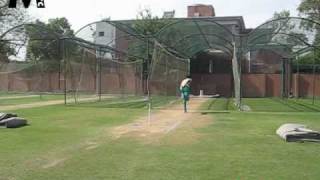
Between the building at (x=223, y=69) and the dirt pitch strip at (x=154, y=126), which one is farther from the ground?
the building at (x=223, y=69)

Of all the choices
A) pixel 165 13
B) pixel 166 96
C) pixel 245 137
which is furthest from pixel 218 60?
pixel 245 137

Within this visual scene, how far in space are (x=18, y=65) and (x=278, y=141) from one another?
143ft

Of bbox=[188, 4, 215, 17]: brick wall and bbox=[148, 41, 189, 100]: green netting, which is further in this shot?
bbox=[188, 4, 215, 17]: brick wall

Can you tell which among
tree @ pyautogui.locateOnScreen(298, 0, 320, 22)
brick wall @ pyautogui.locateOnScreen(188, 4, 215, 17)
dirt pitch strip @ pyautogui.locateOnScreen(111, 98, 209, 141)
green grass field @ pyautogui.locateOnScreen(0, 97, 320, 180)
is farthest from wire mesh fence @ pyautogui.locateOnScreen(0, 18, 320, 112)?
brick wall @ pyautogui.locateOnScreen(188, 4, 215, 17)

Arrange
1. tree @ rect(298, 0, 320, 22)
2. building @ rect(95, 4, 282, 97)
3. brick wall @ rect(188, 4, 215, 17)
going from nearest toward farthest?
1. building @ rect(95, 4, 282, 97)
2. tree @ rect(298, 0, 320, 22)
3. brick wall @ rect(188, 4, 215, 17)

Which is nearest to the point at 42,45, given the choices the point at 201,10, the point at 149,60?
the point at 149,60

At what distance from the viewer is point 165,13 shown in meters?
71.6

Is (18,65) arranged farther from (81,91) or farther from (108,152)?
(108,152)

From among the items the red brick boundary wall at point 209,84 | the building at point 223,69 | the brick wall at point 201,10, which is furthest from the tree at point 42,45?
the brick wall at point 201,10

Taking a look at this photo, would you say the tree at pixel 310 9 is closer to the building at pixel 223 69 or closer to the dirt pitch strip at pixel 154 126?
the building at pixel 223 69

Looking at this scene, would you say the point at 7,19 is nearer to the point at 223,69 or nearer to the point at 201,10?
the point at 223,69

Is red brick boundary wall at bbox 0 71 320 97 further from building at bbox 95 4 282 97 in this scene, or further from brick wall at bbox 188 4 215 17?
brick wall at bbox 188 4 215 17

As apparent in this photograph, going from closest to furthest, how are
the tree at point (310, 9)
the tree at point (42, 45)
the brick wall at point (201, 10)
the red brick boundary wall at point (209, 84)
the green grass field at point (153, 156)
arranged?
the green grass field at point (153, 156) < the tree at point (42, 45) < the red brick boundary wall at point (209, 84) < the tree at point (310, 9) < the brick wall at point (201, 10)

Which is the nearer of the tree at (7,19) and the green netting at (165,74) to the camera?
the green netting at (165,74)
